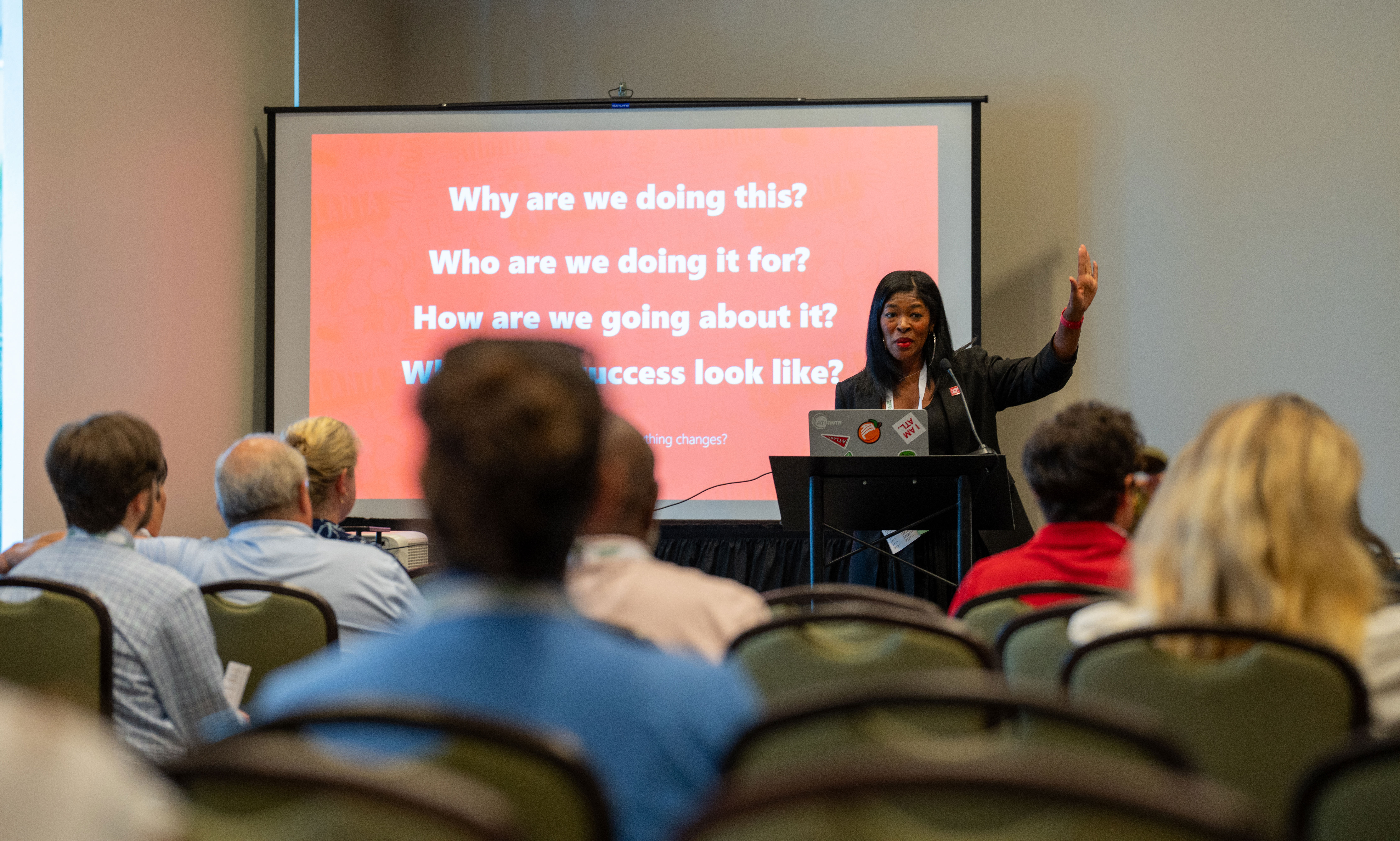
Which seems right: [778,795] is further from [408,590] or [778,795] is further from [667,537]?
[667,537]

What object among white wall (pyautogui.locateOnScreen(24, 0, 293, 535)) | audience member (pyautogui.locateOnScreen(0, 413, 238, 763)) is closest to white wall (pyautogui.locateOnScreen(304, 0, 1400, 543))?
white wall (pyautogui.locateOnScreen(24, 0, 293, 535))

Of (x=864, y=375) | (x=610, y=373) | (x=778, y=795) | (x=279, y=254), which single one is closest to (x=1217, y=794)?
(x=778, y=795)

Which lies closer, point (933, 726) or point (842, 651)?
point (933, 726)

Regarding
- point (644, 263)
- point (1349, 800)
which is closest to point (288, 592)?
point (1349, 800)

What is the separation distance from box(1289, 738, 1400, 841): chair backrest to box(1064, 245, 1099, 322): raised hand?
9.43 feet

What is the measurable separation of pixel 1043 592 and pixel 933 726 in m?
0.68

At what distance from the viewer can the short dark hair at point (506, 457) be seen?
0.94 m

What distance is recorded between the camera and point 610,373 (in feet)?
15.6

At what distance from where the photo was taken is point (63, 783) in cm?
60

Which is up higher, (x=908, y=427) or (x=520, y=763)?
(x=908, y=427)

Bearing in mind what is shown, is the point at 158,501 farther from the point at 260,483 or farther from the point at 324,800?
the point at 324,800

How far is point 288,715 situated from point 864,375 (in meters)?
3.23

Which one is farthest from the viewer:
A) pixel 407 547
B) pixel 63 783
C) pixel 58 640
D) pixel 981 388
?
pixel 407 547

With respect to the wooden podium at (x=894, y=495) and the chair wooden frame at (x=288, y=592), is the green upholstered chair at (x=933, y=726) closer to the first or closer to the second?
the chair wooden frame at (x=288, y=592)
